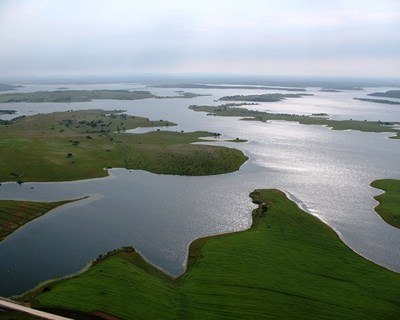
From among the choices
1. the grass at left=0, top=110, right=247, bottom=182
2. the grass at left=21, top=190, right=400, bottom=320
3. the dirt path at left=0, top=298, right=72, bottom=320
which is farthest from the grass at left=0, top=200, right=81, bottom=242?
the grass at left=21, top=190, right=400, bottom=320

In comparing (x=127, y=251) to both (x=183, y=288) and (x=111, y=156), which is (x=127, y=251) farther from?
(x=111, y=156)

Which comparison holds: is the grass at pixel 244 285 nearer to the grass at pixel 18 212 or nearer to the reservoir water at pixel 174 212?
the reservoir water at pixel 174 212

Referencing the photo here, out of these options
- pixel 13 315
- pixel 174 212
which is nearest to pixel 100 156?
pixel 174 212

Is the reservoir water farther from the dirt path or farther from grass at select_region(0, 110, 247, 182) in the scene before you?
grass at select_region(0, 110, 247, 182)

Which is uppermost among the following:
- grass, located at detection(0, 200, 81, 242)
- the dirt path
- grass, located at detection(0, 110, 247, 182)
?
grass, located at detection(0, 110, 247, 182)

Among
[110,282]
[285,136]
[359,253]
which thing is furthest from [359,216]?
[285,136]

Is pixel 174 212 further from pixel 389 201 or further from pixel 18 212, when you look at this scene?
pixel 389 201

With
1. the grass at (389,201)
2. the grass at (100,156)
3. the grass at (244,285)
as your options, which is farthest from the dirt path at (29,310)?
the grass at (389,201)
